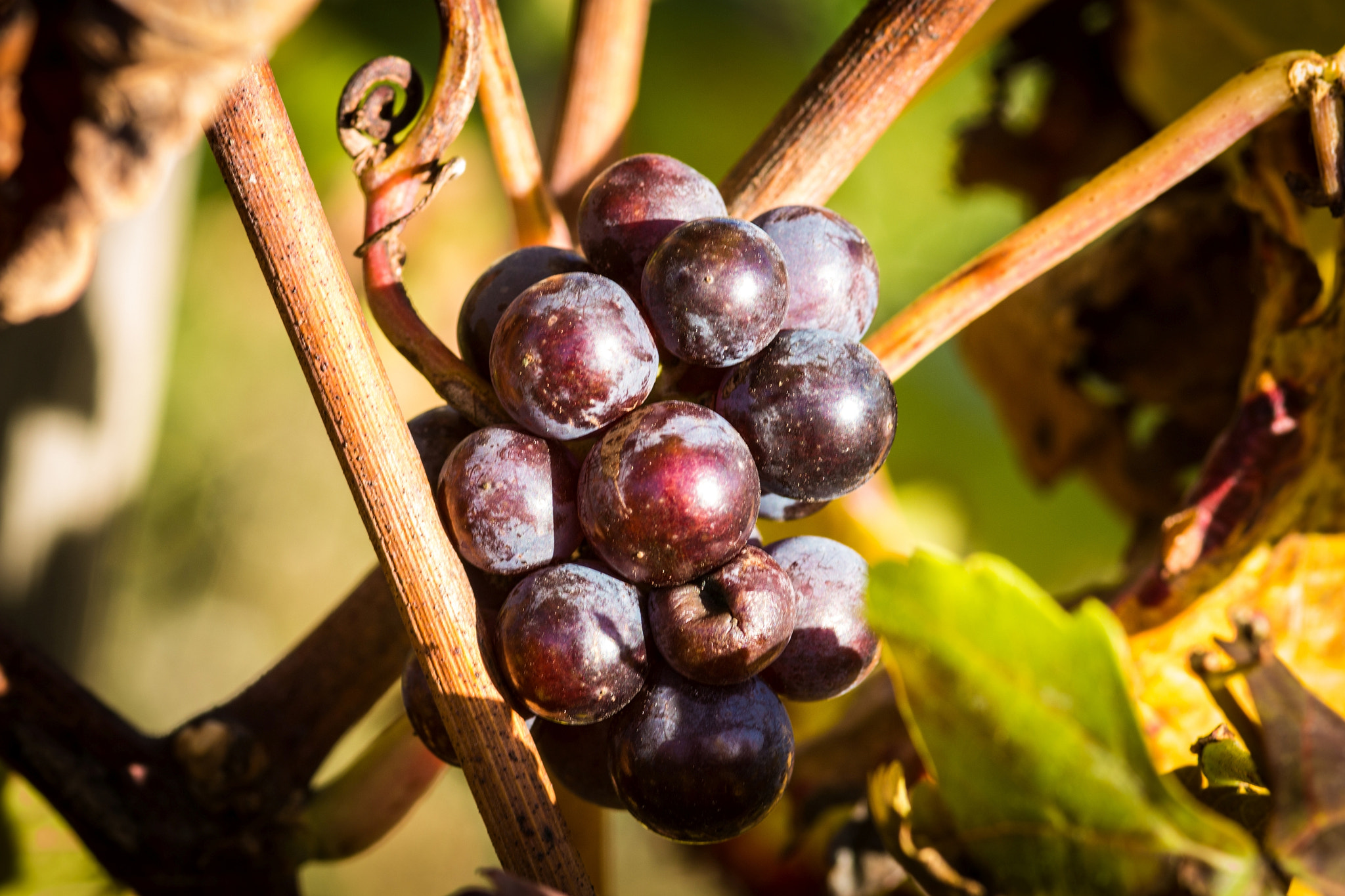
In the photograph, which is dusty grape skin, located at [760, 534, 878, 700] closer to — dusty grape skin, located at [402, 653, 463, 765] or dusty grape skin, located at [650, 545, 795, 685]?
dusty grape skin, located at [650, 545, 795, 685]

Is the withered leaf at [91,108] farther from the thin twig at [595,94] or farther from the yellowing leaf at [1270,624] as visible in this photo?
the yellowing leaf at [1270,624]

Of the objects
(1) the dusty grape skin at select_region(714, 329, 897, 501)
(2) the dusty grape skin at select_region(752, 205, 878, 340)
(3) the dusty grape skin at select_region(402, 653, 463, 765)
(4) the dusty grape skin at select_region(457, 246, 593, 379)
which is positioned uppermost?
(2) the dusty grape skin at select_region(752, 205, 878, 340)

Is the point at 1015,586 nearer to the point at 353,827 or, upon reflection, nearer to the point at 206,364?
the point at 353,827

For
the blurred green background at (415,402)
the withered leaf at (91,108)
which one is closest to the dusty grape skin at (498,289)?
the withered leaf at (91,108)

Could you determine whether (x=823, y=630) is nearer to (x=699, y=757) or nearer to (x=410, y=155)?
(x=699, y=757)

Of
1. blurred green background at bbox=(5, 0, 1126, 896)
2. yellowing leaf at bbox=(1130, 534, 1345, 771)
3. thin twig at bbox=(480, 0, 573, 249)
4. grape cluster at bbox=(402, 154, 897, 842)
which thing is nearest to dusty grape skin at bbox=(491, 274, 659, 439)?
grape cluster at bbox=(402, 154, 897, 842)
